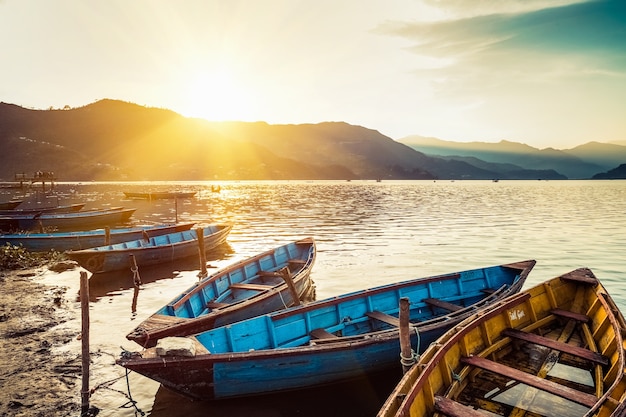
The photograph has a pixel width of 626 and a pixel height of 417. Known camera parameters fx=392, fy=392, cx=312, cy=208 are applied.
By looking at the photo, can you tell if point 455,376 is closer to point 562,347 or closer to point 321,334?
point 562,347

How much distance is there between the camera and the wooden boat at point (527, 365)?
607 centimetres

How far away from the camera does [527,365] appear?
27.6 ft

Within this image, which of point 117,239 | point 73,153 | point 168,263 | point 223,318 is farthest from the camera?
point 73,153

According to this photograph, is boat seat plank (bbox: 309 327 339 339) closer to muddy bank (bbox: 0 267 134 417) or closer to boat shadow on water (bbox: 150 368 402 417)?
boat shadow on water (bbox: 150 368 402 417)

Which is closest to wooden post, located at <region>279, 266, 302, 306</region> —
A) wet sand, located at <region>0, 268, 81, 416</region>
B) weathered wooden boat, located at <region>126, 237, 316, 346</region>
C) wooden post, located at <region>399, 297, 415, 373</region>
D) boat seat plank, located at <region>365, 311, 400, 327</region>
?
weathered wooden boat, located at <region>126, 237, 316, 346</region>

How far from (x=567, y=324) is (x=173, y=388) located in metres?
→ 9.57

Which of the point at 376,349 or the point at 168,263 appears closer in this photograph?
the point at 376,349

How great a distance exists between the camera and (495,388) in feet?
25.2

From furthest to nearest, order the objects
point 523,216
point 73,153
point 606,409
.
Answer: point 73,153 < point 523,216 < point 606,409

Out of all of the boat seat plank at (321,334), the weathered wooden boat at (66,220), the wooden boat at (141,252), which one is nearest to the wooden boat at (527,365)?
the boat seat plank at (321,334)

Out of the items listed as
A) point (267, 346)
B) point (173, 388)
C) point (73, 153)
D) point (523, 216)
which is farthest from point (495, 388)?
point (73, 153)

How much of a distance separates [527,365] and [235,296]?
981cm

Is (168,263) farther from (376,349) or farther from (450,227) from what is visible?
A: (450,227)

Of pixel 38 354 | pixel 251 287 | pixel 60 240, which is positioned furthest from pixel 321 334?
pixel 60 240
